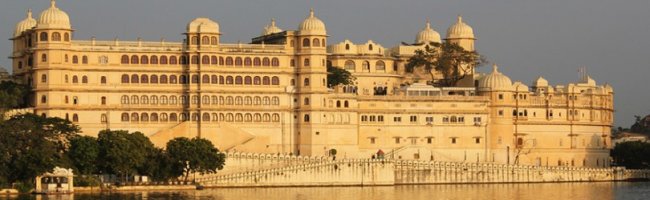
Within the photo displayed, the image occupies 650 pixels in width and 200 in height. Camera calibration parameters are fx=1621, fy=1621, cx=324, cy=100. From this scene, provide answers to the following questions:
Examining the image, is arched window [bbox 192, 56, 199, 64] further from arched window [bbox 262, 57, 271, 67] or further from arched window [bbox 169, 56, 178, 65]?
arched window [bbox 262, 57, 271, 67]

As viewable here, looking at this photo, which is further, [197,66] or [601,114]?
[601,114]

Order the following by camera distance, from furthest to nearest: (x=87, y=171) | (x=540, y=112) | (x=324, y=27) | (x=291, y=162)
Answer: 1. (x=540, y=112)
2. (x=324, y=27)
3. (x=291, y=162)
4. (x=87, y=171)

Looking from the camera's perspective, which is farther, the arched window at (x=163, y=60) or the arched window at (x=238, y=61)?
the arched window at (x=238, y=61)

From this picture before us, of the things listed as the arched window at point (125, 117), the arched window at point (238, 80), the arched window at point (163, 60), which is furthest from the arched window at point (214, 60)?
the arched window at point (125, 117)

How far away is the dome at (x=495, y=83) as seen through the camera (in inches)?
5103

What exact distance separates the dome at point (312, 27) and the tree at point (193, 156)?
1625 centimetres

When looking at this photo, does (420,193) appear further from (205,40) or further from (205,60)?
(205,40)

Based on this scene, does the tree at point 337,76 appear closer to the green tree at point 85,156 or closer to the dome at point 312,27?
the dome at point 312,27

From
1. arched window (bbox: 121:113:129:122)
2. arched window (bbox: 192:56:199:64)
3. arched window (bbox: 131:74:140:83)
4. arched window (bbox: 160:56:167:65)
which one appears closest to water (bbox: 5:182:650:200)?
arched window (bbox: 121:113:129:122)

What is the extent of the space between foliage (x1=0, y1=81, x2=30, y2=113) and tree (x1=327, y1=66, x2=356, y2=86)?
24.4 m

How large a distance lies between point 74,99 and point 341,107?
2036 cm

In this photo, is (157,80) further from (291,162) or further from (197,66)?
(291,162)

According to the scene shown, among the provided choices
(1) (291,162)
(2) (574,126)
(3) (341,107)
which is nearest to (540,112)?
(2) (574,126)

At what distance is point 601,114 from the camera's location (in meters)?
137
